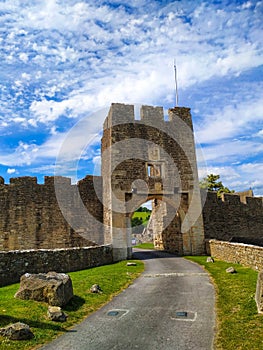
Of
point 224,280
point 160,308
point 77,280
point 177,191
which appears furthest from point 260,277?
point 177,191

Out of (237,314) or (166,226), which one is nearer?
(237,314)

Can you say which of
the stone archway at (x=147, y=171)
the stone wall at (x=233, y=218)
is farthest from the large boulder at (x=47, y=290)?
the stone wall at (x=233, y=218)

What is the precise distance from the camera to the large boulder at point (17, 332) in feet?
18.1

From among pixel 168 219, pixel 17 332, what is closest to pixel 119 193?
pixel 168 219

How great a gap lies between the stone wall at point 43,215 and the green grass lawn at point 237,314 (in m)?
11.6

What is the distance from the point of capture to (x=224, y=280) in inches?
417

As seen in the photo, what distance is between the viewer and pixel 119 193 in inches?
755

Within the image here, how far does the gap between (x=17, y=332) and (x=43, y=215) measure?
47.8 feet

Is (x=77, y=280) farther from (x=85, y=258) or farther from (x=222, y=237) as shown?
(x=222, y=237)

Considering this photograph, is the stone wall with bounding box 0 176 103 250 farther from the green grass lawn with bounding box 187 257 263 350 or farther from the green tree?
the green tree

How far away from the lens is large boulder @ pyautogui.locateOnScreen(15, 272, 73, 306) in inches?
298

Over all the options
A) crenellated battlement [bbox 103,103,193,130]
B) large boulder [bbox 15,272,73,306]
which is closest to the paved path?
large boulder [bbox 15,272,73,306]

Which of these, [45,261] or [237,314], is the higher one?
[45,261]

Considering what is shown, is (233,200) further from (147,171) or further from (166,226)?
(147,171)
